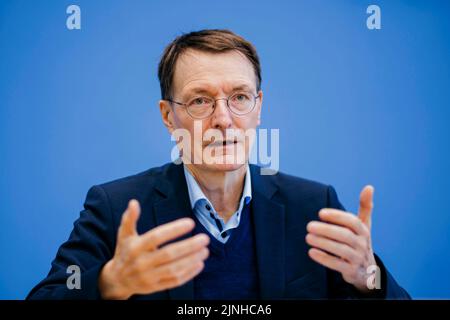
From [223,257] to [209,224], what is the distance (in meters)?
0.13

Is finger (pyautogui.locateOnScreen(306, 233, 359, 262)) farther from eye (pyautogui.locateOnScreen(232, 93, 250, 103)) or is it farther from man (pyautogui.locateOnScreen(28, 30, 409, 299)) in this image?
eye (pyautogui.locateOnScreen(232, 93, 250, 103))

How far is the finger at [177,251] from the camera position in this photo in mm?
1102

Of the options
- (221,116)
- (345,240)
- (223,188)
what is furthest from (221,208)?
(345,240)

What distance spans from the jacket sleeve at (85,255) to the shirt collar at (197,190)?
0.29 metres

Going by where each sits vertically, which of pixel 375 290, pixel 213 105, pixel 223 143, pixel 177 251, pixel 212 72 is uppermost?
pixel 212 72

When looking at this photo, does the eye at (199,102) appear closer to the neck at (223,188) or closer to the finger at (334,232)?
the neck at (223,188)

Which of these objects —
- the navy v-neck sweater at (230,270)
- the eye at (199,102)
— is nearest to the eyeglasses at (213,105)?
the eye at (199,102)

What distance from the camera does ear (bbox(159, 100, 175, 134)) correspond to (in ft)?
5.84

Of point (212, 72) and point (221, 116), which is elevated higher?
point (212, 72)

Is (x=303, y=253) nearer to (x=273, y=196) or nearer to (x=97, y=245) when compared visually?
(x=273, y=196)

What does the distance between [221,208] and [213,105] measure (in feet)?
1.30

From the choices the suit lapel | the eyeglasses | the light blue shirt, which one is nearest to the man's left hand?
the suit lapel

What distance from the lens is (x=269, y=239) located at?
155 cm

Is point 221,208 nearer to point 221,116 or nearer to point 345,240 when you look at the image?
point 221,116
